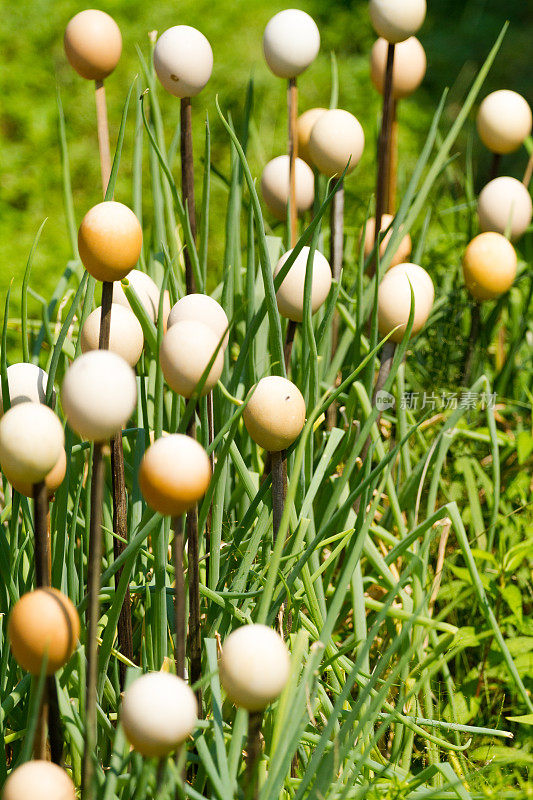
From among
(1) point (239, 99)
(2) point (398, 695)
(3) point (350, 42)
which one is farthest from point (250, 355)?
(3) point (350, 42)

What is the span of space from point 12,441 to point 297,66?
498 millimetres

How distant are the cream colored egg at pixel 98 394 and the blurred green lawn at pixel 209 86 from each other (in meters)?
1.19

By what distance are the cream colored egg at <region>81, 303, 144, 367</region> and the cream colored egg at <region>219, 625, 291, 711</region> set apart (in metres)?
0.24

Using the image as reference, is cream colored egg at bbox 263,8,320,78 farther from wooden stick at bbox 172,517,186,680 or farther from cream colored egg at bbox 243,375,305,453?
wooden stick at bbox 172,517,186,680

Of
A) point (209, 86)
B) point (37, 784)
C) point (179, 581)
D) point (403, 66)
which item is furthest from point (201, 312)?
point (209, 86)

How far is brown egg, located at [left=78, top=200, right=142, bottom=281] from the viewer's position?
1.84 ft

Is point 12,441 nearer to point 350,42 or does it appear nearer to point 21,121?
point 21,121

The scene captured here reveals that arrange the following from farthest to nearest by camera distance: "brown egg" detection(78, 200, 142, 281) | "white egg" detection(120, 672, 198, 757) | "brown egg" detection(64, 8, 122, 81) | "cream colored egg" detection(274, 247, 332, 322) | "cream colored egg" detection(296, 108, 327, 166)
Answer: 1. "cream colored egg" detection(296, 108, 327, 166)
2. "brown egg" detection(64, 8, 122, 81)
3. "cream colored egg" detection(274, 247, 332, 322)
4. "brown egg" detection(78, 200, 142, 281)
5. "white egg" detection(120, 672, 198, 757)

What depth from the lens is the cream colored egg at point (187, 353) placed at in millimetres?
525

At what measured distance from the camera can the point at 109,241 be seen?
0.56 metres

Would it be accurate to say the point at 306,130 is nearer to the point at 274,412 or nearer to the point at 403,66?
the point at 403,66

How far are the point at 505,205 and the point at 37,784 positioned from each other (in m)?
0.77

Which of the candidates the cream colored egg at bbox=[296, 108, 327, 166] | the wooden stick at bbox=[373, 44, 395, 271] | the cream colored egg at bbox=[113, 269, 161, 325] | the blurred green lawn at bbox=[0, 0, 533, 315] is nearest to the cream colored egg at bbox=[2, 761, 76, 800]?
the cream colored egg at bbox=[113, 269, 161, 325]

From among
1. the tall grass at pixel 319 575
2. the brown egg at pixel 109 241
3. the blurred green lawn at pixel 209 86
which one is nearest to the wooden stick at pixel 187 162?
the tall grass at pixel 319 575
